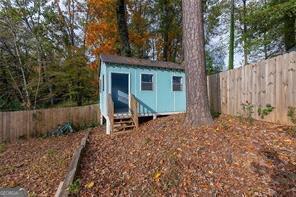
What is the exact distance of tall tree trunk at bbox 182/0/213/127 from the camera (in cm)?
696

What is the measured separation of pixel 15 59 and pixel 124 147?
13717 millimetres

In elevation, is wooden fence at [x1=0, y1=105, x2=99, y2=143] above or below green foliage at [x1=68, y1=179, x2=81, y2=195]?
above

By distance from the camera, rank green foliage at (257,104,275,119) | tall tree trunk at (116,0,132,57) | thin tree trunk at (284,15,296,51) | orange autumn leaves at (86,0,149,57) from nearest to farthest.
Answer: green foliage at (257,104,275,119)
thin tree trunk at (284,15,296,51)
tall tree trunk at (116,0,132,57)
orange autumn leaves at (86,0,149,57)

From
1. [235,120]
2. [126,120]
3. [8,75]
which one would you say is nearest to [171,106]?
[126,120]

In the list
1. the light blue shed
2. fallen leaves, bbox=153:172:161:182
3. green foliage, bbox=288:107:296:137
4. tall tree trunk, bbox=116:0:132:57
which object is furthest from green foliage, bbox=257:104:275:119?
tall tree trunk, bbox=116:0:132:57

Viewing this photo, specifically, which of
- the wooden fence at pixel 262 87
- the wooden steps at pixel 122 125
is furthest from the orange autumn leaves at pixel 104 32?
the wooden fence at pixel 262 87

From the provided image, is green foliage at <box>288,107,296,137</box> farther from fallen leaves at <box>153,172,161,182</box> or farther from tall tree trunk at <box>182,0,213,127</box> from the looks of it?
fallen leaves at <box>153,172,161,182</box>

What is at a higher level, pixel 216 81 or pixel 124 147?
pixel 216 81

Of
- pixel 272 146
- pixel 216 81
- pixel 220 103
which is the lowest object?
pixel 272 146

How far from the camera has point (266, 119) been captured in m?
7.19

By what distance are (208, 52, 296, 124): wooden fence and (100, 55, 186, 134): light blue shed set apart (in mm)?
3495

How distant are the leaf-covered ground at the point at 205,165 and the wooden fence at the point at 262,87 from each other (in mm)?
596

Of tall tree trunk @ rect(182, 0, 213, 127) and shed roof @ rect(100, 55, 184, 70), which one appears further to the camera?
shed roof @ rect(100, 55, 184, 70)

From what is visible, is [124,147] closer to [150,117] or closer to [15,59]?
[150,117]
